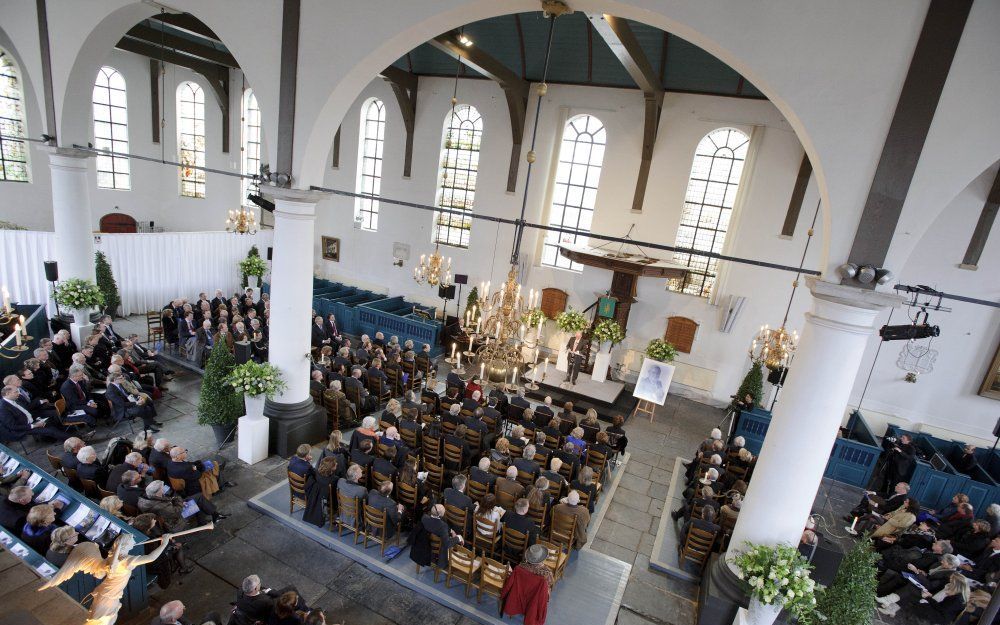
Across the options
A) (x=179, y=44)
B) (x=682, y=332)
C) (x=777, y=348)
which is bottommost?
(x=682, y=332)

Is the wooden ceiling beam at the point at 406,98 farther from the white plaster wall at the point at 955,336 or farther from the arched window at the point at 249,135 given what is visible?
the white plaster wall at the point at 955,336

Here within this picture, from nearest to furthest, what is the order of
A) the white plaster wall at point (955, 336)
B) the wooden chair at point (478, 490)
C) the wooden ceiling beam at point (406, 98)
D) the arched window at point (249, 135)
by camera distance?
the wooden chair at point (478, 490) < the white plaster wall at point (955, 336) < the wooden ceiling beam at point (406, 98) < the arched window at point (249, 135)

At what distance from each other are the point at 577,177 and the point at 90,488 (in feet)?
40.8

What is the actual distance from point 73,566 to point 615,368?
1221 centimetres

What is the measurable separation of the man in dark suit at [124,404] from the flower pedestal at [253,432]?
172 cm

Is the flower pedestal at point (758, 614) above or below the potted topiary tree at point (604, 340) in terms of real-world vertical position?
below

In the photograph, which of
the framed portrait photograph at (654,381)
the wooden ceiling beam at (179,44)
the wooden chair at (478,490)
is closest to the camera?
the wooden chair at (478,490)

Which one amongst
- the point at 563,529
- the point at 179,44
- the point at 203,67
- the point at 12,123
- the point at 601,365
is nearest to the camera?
the point at 563,529

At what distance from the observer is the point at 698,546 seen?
6.62m

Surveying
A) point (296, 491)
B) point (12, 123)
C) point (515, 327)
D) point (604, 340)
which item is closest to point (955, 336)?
point (604, 340)

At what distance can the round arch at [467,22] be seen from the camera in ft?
15.6

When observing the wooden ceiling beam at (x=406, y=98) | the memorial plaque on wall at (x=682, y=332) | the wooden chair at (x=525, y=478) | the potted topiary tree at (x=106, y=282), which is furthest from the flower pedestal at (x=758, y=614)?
the potted topiary tree at (x=106, y=282)

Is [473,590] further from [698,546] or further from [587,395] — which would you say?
[587,395]

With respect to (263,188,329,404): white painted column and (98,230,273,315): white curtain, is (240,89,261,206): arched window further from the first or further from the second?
(263,188,329,404): white painted column
